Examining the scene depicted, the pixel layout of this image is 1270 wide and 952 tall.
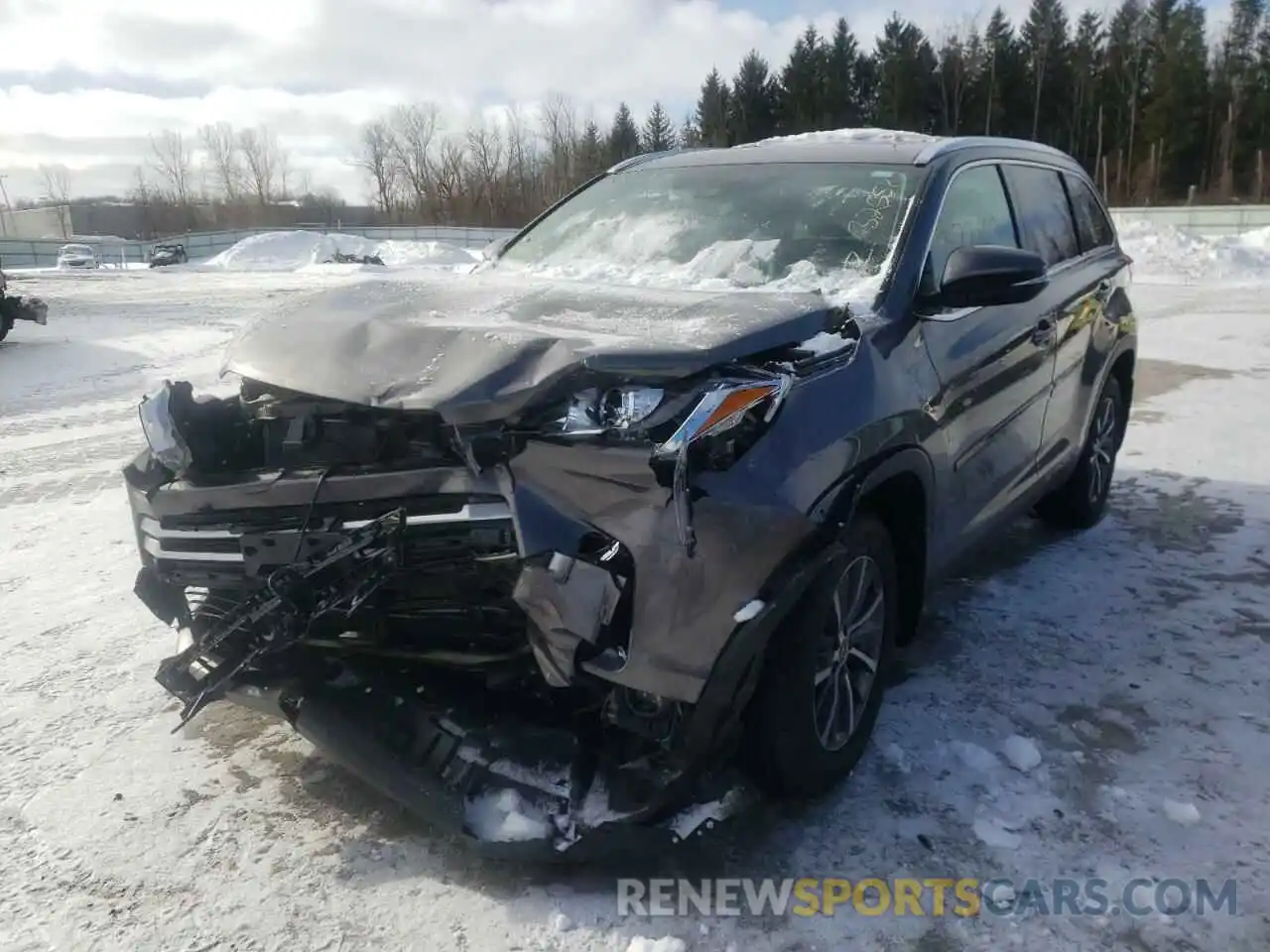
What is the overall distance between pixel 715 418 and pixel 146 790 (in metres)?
2.08

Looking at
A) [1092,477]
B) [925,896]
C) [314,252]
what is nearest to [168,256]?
[314,252]

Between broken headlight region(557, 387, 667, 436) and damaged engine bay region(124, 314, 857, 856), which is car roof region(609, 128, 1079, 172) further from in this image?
broken headlight region(557, 387, 667, 436)

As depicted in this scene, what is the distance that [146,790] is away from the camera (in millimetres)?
2855

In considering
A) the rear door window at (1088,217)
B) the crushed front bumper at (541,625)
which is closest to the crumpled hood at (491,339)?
the crushed front bumper at (541,625)

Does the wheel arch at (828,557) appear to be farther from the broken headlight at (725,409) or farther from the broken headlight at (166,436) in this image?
the broken headlight at (166,436)

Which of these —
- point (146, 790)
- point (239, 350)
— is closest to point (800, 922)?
point (146, 790)

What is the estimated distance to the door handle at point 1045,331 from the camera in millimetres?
3939

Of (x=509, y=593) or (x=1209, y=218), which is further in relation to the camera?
(x=1209, y=218)

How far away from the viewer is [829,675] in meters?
2.70

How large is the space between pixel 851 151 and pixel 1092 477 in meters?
2.41

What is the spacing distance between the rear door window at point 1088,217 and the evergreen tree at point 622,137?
57459mm

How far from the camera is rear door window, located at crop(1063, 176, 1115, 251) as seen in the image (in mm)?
4871

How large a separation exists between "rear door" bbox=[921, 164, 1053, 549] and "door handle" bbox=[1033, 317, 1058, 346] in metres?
0.02

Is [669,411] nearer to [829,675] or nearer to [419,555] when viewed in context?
[419,555]
